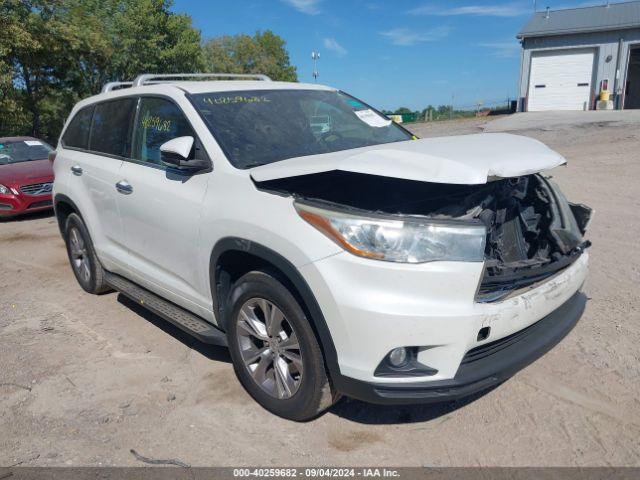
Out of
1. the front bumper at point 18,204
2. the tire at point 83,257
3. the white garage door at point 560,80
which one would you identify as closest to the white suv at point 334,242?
the tire at point 83,257

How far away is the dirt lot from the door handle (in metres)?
1.16

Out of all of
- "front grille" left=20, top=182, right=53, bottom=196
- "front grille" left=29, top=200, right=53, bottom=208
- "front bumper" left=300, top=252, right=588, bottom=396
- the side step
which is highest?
"front bumper" left=300, top=252, right=588, bottom=396

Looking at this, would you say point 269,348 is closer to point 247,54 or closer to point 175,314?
point 175,314

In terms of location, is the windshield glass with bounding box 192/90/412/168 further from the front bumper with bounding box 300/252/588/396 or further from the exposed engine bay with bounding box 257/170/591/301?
the front bumper with bounding box 300/252/588/396

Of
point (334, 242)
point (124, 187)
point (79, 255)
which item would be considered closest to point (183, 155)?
point (124, 187)

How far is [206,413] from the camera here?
323 cm

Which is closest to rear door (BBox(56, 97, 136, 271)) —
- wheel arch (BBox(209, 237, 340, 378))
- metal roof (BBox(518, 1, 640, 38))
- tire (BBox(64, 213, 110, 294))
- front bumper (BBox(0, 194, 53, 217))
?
tire (BBox(64, 213, 110, 294))

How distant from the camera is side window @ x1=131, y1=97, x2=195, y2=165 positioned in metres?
3.77

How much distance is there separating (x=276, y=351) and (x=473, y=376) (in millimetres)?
1071

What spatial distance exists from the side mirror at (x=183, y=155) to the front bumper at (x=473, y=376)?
5.22 feet

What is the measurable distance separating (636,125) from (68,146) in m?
17.4

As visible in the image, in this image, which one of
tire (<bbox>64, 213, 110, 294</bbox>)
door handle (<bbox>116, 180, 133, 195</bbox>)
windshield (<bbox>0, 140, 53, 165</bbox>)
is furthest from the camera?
windshield (<bbox>0, 140, 53, 165</bbox>)

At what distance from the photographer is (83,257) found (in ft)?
17.3

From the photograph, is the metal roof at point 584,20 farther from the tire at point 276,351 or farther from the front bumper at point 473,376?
the tire at point 276,351
